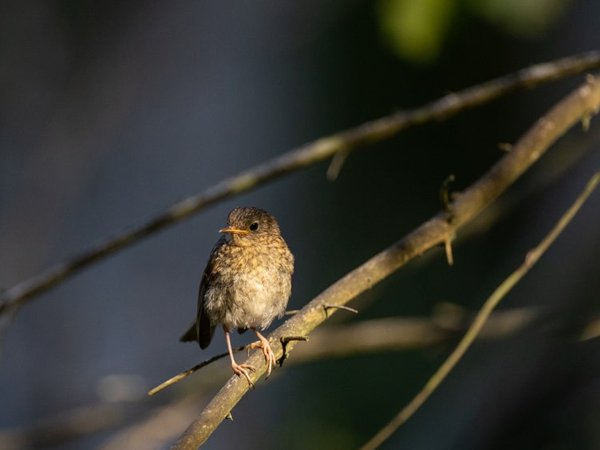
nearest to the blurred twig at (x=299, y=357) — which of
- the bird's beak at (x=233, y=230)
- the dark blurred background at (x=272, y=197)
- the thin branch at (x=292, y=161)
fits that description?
the dark blurred background at (x=272, y=197)

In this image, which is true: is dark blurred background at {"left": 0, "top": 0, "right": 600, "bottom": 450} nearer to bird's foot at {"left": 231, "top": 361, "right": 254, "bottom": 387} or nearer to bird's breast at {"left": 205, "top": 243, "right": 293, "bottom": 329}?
bird's breast at {"left": 205, "top": 243, "right": 293, "bottom": 329}

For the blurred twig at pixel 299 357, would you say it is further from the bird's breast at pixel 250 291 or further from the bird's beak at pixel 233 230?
the bird's beak at pixel 233 230

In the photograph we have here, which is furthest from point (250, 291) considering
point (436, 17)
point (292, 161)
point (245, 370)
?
point (436, 17)

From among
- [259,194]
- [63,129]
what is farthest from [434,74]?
[63,129]

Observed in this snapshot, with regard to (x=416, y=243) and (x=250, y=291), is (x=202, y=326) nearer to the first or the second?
(x=250, y=291)

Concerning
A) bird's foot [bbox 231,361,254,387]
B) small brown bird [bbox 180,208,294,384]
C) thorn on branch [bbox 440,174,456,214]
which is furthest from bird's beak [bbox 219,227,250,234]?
bird's foot [bbox 231,361,254,387]
